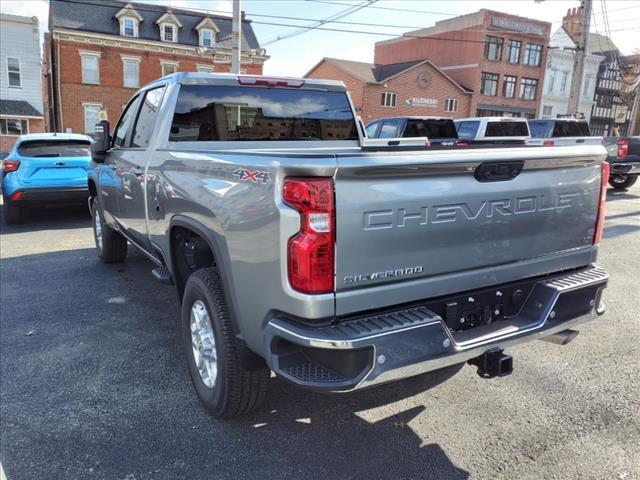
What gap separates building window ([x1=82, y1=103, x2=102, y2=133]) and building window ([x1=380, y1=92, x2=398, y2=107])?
22132 millimetres

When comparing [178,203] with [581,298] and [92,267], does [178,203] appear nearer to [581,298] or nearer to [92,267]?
[581,298]

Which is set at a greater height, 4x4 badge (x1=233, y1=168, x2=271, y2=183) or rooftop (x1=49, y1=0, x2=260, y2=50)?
rooftop (x1=49, y1=0, x2=260, y2=50)

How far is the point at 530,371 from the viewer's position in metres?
3.72

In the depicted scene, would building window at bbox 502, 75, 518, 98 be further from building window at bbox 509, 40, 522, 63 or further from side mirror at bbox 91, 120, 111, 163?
side mirror at bbox 91, 120, 111, 163

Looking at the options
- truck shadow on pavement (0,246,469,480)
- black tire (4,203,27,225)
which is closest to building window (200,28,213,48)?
black tire (4,203,27,225)

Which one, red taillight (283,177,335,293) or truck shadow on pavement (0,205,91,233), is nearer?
red taillight (283,177,335,293)

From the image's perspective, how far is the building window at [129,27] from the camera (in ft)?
114

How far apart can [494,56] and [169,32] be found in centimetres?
3038

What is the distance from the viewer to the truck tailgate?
2.18 metres

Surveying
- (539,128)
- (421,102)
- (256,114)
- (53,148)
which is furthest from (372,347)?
(421,102)

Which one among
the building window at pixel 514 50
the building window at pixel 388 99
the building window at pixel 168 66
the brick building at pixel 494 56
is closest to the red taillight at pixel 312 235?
the building window at pixel 168 66

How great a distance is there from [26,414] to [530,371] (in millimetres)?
3437

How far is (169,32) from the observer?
3631 centimetres

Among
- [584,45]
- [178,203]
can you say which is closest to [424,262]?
[178,203]
